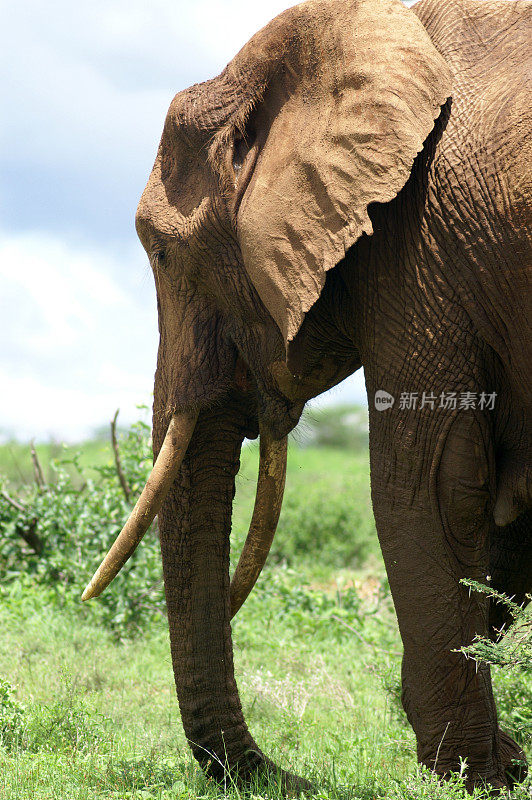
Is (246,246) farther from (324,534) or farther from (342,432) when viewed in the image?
(342,432)

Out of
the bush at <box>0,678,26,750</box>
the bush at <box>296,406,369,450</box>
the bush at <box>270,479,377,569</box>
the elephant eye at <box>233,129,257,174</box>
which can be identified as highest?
the bush at <box>296,406,369,450</box>

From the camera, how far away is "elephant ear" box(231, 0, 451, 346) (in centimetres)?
320

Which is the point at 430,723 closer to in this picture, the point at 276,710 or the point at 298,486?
the point at 276,710

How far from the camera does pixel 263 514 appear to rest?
13.6 feet

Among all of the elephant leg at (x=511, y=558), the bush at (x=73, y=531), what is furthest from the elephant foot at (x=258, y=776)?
the bush at (x=73, y=531)

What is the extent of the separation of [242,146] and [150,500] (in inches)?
55.7

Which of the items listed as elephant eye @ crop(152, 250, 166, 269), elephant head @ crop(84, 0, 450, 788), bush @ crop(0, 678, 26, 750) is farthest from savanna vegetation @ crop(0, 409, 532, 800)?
elephant eye @ crop(152, 250, 166, 269)

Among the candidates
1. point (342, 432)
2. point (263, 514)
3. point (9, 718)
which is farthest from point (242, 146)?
point (342, 432)

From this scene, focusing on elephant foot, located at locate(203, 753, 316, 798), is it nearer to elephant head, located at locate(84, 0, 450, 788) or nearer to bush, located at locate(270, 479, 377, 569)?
elephant head, located at locate(84, 0, 450, 788)

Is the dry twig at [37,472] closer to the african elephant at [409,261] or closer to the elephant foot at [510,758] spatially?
Result: the african elephant at [409,261]

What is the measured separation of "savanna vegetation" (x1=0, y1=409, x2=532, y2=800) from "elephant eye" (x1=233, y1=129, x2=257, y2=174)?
47.5 inches

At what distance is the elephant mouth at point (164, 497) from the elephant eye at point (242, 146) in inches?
39.0

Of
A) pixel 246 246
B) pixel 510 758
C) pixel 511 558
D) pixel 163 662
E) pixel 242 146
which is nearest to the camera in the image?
pixel 246 246

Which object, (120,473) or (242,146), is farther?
(120,473)
